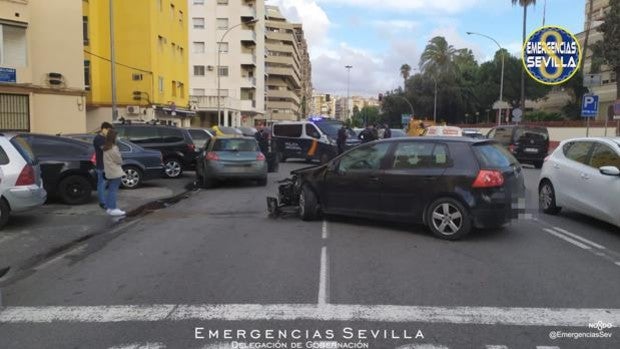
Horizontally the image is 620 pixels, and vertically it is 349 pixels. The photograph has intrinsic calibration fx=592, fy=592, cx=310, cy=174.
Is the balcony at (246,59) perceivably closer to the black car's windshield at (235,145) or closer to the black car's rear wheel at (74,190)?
the black car's windshield at (235,145)

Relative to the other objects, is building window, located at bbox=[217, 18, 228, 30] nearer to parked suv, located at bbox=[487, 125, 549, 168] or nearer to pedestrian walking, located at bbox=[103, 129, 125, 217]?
parked suv, located at bbox=[487, 125, 549, 168]

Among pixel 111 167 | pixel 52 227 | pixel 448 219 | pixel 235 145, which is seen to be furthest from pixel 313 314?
pixel 235 145

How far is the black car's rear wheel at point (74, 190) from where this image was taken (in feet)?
40.0

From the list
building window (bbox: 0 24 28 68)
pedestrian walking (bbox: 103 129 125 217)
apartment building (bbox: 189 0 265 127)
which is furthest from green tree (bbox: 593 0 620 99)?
apartment building (bbox: 189 0 265 127)

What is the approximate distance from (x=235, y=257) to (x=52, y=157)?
6.82 m

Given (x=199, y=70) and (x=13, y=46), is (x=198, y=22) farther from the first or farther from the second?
(x=13, y=46)

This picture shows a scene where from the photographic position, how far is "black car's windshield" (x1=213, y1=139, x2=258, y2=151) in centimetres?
1616

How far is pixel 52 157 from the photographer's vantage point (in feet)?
40.5

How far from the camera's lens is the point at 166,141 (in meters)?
18.3

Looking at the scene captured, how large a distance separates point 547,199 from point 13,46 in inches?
807

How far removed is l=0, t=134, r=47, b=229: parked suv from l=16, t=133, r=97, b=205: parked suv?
8.79ft

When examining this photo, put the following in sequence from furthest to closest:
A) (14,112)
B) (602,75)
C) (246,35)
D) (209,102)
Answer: (246,35) < (209,102) < (602,75) < (14,112)

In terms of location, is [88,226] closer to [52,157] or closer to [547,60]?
[52,157]

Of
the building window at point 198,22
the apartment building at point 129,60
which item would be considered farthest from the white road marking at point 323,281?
the building window at point 198,22
